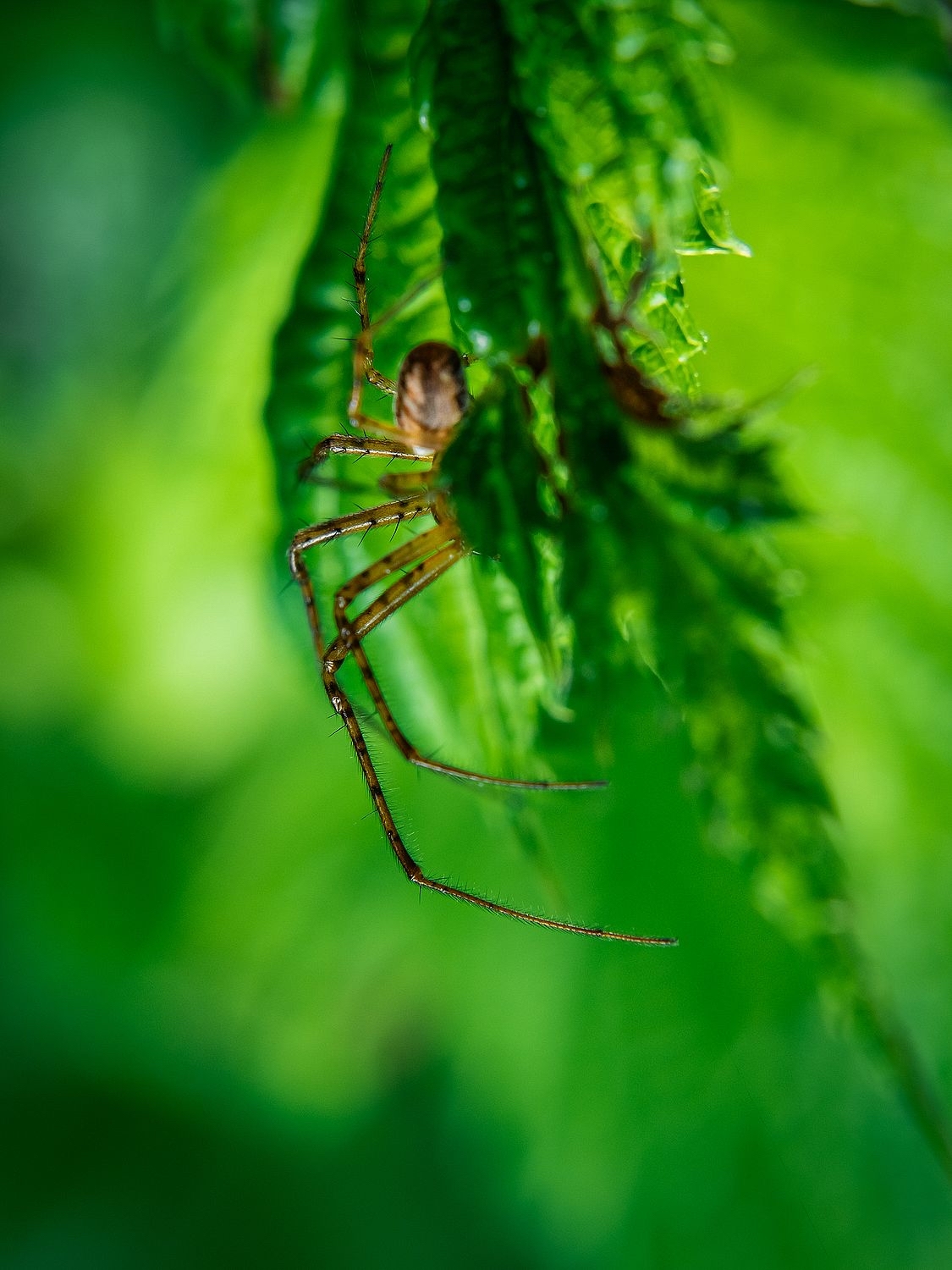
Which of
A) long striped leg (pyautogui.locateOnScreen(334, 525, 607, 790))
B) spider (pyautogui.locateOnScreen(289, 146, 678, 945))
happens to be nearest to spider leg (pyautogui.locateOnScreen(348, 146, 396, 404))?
spider (pyautogui.locateOnScreen(289, 146, 678, 945))

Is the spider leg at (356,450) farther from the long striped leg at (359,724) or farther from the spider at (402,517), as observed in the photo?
the long striped leg at (359,724)

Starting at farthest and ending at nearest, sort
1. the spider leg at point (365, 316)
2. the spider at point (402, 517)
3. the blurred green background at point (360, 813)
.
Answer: the blurred green background at point (360, 813) → the spider at point (402, 517) → the spider leg at point (365, 316)

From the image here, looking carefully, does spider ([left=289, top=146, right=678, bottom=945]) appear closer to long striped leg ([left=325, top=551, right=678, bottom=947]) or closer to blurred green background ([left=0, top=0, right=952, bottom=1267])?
long striped leg ([left=325, top=551, right=678, bottom=947])

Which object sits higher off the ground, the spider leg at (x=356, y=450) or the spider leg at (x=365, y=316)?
the spider leg at (x=365, y=316)

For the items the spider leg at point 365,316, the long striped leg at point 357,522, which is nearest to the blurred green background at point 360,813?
the spider leg at point 365,316

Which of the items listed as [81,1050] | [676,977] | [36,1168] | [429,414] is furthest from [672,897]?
[36,1168]

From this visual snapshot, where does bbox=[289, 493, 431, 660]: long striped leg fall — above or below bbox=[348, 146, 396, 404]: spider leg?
below

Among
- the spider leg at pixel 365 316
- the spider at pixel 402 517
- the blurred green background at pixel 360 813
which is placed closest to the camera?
the spider leg at pixel 365 316
